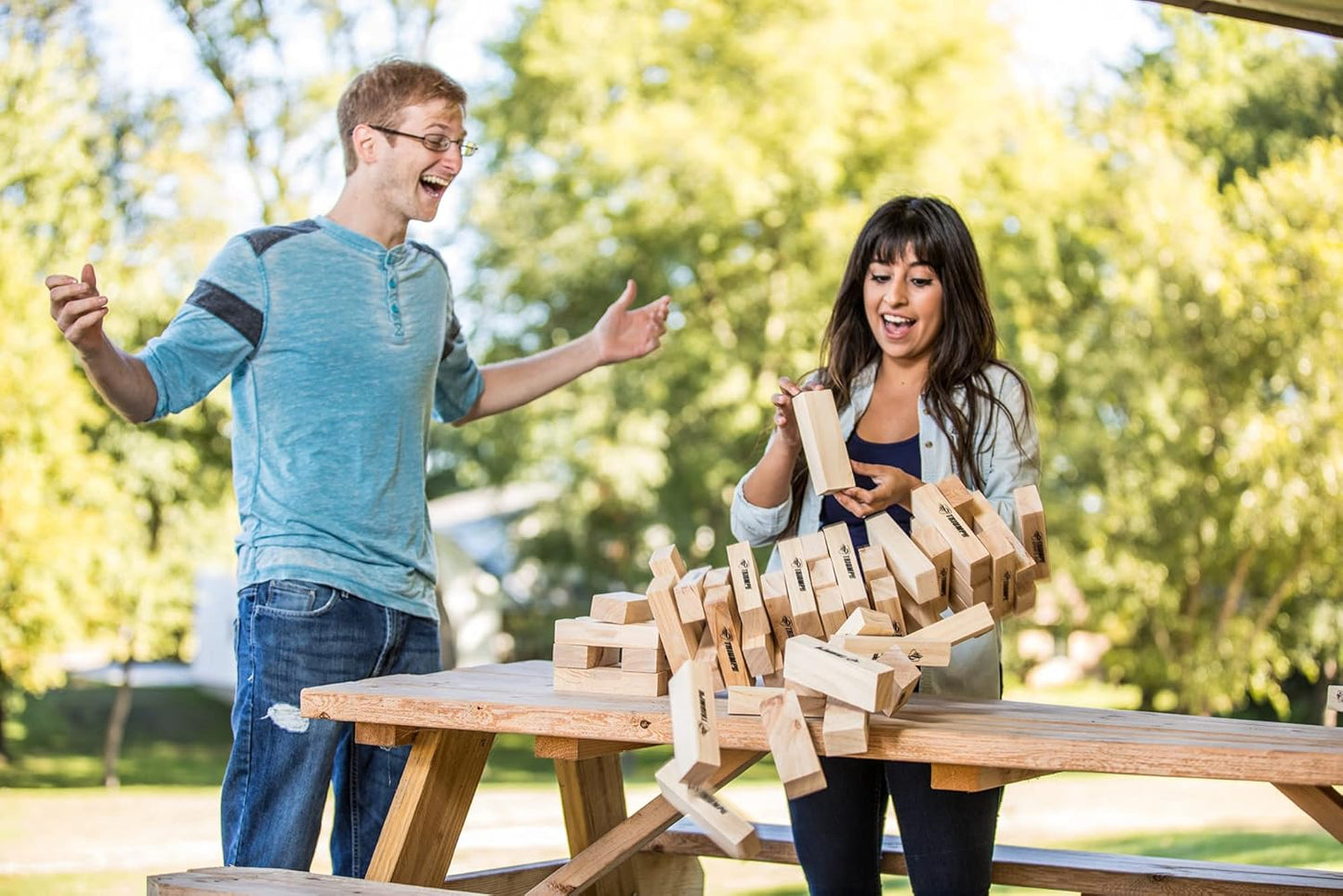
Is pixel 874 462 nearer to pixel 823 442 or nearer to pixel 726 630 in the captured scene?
pixel 823 442

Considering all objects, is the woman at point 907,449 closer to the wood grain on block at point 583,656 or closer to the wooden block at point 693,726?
the wood grain on block at point 583,656

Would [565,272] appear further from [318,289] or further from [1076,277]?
[318,289]

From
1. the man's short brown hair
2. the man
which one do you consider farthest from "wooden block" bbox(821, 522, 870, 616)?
the man's short brown hair

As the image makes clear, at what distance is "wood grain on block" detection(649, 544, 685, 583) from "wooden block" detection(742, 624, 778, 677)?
18 cm

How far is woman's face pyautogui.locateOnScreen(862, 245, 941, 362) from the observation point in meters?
3.11

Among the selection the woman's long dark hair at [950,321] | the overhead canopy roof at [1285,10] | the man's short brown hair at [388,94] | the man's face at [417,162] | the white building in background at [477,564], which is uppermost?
the overhead canopy roof at [1285,10]

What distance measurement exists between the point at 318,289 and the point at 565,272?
14221mm

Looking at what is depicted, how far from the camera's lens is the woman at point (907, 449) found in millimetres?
2705

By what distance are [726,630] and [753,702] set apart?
0.23 meters

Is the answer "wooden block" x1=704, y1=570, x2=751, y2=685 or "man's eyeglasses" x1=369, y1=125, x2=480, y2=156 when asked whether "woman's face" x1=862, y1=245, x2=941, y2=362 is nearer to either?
"wooden block" x1=704, y1=570, x2=751, y2=685

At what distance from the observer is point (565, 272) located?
56.6 feet

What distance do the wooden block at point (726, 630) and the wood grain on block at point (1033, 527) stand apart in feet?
1.97

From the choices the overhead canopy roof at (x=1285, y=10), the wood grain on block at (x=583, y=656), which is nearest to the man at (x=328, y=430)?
the wood grain on block at (x=583, y=656)

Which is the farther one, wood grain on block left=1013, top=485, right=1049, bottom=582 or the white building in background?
the white building in background
